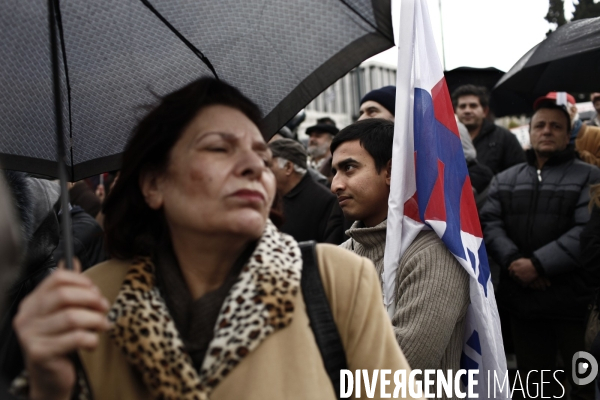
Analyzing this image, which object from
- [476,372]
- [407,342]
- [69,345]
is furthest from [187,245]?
[476,372]

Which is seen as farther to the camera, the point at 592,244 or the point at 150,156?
the point at 592,244

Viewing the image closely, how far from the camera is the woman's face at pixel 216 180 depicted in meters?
2.09

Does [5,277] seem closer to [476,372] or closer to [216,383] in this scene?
[216,383]

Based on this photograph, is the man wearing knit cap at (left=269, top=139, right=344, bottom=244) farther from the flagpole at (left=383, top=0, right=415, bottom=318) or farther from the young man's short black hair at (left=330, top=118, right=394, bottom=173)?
the flagpole at (left=383, top=0, right=415, bottom=318)

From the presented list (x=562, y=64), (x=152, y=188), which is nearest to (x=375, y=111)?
(x=562, y=64)

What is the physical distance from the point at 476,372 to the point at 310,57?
172 cm

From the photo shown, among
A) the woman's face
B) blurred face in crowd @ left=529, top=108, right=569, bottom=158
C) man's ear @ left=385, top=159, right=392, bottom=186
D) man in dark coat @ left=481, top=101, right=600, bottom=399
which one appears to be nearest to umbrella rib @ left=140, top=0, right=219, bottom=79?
the woman's face

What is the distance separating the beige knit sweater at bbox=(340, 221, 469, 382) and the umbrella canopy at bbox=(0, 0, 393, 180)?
1.09 metres

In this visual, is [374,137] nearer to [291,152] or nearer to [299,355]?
[299,355]

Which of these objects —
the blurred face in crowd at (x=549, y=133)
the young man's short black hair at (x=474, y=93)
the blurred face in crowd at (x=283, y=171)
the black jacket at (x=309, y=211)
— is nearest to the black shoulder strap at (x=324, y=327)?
the black jacket at (x=309, y=211)

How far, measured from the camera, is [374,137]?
379cm

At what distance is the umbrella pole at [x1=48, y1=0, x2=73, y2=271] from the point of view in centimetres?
188

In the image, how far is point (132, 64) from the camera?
8.60ft

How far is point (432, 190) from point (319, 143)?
18.0ft
